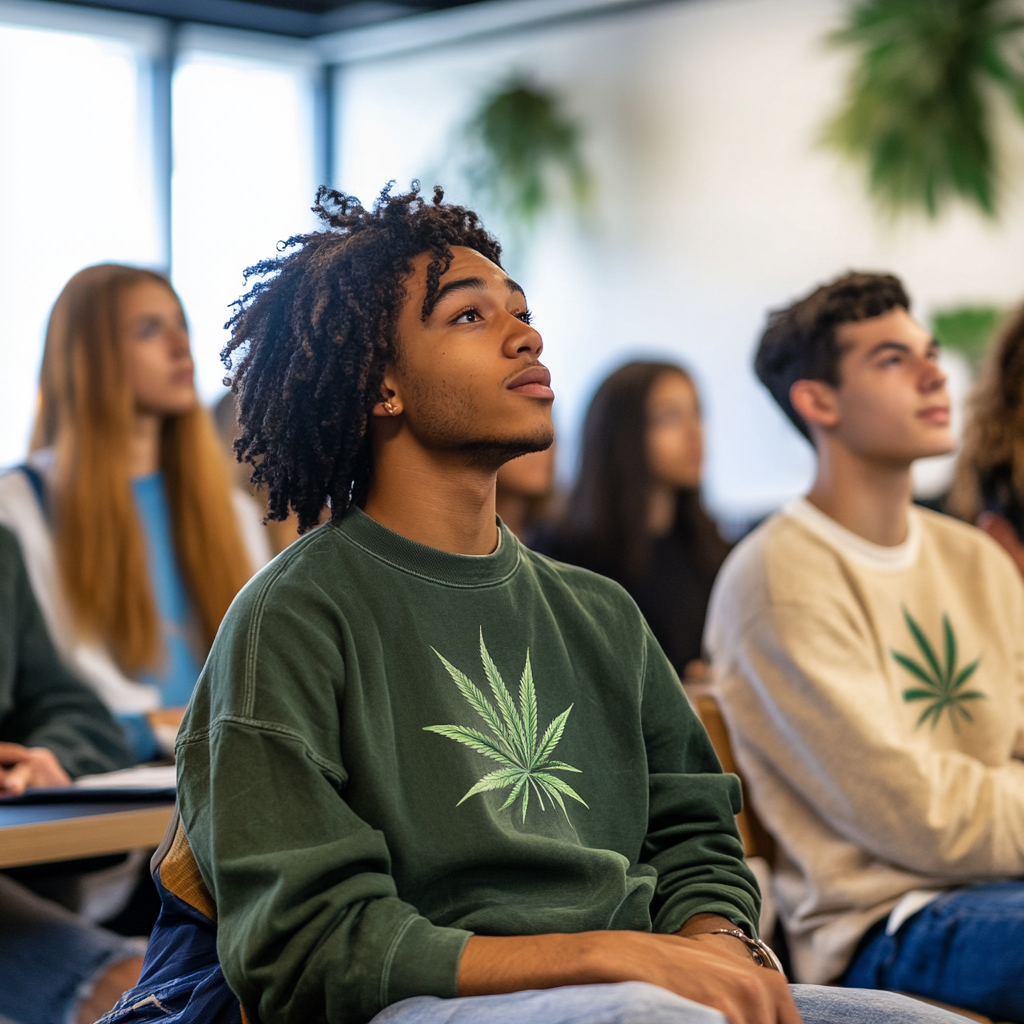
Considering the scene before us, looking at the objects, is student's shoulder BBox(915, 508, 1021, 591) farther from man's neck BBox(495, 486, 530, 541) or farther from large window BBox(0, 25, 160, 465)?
large window BBox(0, 25, 160, 465)

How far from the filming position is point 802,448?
20.7 feet

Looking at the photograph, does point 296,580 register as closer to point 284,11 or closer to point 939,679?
point 939,679

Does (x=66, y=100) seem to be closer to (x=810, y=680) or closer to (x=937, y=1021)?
(x=810, y=680)

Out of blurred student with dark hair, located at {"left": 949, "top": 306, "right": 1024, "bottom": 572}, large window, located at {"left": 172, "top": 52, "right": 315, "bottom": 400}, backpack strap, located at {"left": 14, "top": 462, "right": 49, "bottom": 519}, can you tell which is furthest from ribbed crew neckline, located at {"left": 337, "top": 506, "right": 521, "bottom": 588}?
large window, located at {"left": 172, "top": 52, "right": 315, "bottom": 400}

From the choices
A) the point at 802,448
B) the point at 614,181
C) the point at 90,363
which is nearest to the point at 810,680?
the point at 90,363

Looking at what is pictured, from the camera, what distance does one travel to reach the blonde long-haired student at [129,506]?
2676 mm

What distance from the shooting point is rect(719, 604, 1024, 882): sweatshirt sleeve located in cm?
196

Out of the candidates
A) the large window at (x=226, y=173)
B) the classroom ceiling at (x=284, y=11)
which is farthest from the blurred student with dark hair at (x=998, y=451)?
the classroom ceiling at (x=284, y=11)

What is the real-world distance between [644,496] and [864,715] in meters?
2.02

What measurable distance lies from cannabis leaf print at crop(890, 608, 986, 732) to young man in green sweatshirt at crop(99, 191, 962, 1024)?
2.35 ft

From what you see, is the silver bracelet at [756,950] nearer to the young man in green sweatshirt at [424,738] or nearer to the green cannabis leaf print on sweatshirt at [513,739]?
the young man in green sweatshirt at [424,738]

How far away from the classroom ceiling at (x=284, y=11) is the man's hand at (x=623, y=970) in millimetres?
6850

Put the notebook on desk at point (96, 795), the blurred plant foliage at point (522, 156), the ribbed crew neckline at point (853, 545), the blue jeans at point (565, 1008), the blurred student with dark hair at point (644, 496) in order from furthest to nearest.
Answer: the blurred plant foliage at point (522, 156) → the blurred student with dark hair at point (644, 496) → the ribbed crew neckline at point (853, 545) → the notebook on desk at point (96, 795) → the blue jeans at point (565, 1008)

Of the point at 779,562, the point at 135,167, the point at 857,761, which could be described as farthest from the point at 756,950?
the point at 135,167
